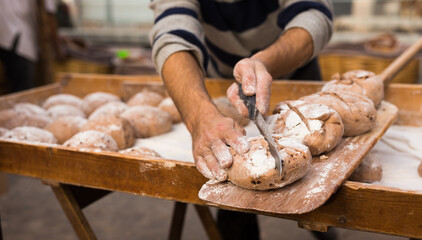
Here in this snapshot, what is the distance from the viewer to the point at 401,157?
5.29 feet

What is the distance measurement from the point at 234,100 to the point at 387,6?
14.5 ft

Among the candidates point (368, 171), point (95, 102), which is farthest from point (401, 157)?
point (95, 102)

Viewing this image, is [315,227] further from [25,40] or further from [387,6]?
[387,6]

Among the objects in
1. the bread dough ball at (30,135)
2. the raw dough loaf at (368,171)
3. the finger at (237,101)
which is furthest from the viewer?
the bread dough ball at (30,135)

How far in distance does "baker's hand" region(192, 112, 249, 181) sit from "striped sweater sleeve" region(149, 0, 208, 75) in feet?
Result: 1.60

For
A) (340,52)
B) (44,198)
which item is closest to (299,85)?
(340,52)

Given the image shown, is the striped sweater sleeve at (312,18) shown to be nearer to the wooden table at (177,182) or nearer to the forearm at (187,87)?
the wooden table at (177,182)

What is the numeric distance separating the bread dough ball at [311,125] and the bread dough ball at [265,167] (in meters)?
0.15

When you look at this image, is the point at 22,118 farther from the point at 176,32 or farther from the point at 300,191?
the point at 300,191

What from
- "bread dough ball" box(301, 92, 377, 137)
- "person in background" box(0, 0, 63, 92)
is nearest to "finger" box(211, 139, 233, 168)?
"bread dough ball" box(301, 92, 377, 137)

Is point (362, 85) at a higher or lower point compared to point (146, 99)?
higher

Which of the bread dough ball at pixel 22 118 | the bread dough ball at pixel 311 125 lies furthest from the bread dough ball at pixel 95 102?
the bread dough ball at pixel 311 125

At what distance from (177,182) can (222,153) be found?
0.21m

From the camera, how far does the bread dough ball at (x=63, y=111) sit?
7.11 feet
